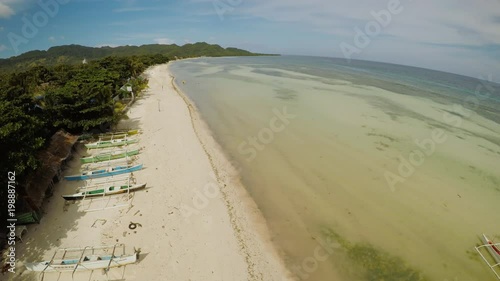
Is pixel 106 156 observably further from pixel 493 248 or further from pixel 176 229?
pixel 493 248

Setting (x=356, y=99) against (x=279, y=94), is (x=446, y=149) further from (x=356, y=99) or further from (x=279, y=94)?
(x=279, y=94)

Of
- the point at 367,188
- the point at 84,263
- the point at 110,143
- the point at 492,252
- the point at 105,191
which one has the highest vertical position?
the point at 110,143

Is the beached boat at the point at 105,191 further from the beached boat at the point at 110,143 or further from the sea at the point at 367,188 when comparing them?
the sea at the point at 367,188

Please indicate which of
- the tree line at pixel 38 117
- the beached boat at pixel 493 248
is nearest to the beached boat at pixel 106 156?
the tree line at pixel 38 117

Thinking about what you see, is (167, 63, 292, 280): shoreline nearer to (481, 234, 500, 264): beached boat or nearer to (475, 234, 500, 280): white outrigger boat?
(475, 234, 500, 280): white outrigger boat

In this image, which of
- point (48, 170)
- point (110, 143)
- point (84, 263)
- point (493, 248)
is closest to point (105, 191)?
point (48, 170)

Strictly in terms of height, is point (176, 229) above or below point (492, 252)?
above

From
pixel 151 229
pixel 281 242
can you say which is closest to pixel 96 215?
pixel 151 229
